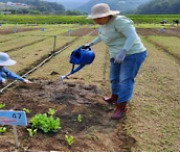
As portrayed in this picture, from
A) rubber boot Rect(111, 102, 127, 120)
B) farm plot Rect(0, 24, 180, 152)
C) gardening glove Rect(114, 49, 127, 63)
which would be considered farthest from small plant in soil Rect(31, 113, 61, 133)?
gardening glove Rect(114, 49, 127, 63)

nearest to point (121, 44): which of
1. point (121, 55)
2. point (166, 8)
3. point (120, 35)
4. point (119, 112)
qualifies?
point (120, 35)

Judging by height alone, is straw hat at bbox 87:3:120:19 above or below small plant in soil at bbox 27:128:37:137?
above

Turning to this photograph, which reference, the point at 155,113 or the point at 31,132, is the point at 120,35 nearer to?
the point at 155,113

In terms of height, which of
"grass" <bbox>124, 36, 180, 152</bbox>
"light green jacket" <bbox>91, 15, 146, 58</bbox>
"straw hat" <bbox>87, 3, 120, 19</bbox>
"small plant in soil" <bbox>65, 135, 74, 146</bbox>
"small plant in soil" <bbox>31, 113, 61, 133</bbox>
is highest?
"straw hat" <bbox>87, 3, 120, 19</bbox>

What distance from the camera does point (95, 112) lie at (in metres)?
5.11

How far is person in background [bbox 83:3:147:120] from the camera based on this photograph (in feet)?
14.9

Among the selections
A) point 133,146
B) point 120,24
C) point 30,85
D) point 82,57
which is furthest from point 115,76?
point 30,85

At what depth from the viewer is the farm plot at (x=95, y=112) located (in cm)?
397

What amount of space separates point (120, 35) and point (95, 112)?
1286mm

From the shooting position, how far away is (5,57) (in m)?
4.60

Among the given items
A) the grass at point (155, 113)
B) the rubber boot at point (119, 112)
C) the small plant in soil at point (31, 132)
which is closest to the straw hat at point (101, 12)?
the rubber boot at point (119, 112)

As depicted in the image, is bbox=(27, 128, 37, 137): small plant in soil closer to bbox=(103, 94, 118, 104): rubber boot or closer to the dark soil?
the dark soil

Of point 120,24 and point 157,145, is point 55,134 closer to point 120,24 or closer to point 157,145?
point 157,145

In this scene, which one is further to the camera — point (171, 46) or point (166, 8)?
point (166, 8)
